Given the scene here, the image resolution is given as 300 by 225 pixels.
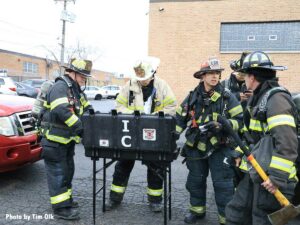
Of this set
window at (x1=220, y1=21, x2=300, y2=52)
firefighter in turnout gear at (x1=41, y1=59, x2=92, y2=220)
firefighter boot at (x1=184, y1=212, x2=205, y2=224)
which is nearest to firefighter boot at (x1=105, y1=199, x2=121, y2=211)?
firefighter in turnout gear at (x1=41, y1=59, x2=92, y2=220)

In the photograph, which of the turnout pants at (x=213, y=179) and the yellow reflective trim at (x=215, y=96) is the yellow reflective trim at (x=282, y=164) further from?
the yellow reflective trim at (x=215, y=96)

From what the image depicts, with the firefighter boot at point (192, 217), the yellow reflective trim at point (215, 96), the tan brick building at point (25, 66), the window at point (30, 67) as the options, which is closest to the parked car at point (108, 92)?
the tan brick building at point (25, 66)

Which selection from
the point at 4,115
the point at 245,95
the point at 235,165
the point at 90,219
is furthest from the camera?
the point at 245,95

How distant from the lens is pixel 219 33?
15445mm

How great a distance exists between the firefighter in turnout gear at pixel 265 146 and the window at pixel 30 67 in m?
50.8

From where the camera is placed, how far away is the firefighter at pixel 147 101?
400cm

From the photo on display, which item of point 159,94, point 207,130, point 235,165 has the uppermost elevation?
point 159,94

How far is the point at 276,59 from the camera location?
15078mm

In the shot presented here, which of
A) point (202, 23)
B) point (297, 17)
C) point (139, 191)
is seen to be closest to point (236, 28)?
point (202, 23)

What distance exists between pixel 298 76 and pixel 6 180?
44.4 feet

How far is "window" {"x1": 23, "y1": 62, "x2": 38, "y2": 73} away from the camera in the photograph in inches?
1959

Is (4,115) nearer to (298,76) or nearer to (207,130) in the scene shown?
(207,130)

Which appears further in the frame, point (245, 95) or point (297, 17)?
point (297, 17)

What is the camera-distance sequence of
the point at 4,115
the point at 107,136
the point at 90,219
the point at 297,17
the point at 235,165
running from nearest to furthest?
the point at 235,165
the point at 107,136
the point at 90,219
the point at 4,115
the point at 297,17
